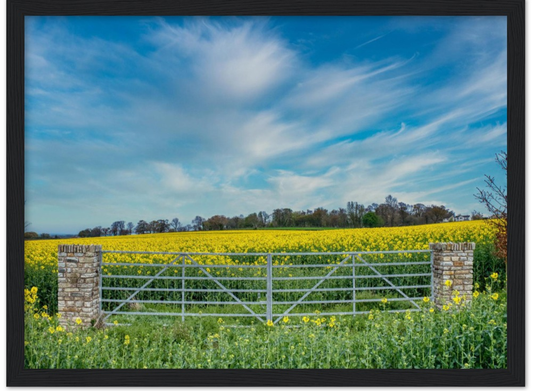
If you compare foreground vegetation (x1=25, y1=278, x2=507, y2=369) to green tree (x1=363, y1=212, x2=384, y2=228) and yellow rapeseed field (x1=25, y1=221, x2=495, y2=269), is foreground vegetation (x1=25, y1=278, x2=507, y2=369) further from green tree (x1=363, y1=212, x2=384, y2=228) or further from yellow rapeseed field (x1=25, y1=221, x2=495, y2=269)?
yellow rapeseed field (x1=25, y1=221, x2=495, y2=269)

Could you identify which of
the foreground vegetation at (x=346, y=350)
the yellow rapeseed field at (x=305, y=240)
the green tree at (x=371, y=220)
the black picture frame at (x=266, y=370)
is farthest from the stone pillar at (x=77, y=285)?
the green tree at (x=371, y=220)

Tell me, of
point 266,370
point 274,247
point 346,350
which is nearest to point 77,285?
point 266,370

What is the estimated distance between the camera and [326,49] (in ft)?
16.8

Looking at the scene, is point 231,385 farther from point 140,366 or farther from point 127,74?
point 127,74

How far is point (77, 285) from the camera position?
5609mm

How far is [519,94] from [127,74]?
5013mm

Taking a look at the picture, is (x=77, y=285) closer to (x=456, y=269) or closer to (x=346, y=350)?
(x=346, y=350)

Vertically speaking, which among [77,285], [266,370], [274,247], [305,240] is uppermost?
[305,240]

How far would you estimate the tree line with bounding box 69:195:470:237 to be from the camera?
6348mm

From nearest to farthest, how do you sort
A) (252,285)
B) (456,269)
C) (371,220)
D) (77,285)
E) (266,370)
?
(266,370), (77,285), (456,269), (371,220), (252,285)

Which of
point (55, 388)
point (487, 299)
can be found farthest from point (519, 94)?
point (55, 388)

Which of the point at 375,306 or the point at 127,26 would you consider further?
the point at 375,306

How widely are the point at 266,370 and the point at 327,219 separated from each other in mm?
3529

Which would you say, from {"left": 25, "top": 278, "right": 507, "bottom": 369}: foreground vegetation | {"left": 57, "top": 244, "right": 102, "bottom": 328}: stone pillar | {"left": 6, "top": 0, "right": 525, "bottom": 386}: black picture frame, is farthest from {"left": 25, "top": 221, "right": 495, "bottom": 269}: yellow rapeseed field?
{"left": 6, "top": 0, "right": 525, "bottom": 386}: black picture frame
